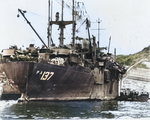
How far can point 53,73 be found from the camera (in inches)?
834

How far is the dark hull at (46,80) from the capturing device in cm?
2022

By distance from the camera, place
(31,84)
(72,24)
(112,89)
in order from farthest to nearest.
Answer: (112,89) → (72,24) → (31,84)

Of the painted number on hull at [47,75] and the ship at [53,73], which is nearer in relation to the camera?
the ship at [53,73]

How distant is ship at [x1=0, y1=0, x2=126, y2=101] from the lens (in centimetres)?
2042

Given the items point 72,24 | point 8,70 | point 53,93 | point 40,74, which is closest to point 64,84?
point 53,93

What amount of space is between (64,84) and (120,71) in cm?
1369

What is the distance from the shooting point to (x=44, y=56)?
74.0 feet

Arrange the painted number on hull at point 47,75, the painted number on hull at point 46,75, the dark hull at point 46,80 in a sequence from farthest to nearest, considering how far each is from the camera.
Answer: the painted number on hull at point 47,75, the painted number on hull at point 46,75, the dark hull at point 46,80

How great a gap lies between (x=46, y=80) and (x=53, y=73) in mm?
838

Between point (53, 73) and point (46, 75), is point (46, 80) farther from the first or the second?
point (53, 73)

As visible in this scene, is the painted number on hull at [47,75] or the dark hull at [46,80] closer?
the dark hull at [46,80]

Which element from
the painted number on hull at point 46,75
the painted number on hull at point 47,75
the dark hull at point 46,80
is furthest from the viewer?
the painted number on hull at point 47,75

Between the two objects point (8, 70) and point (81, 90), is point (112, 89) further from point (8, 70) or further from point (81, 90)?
point (8, 70)

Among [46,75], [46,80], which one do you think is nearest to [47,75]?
[46,75]
